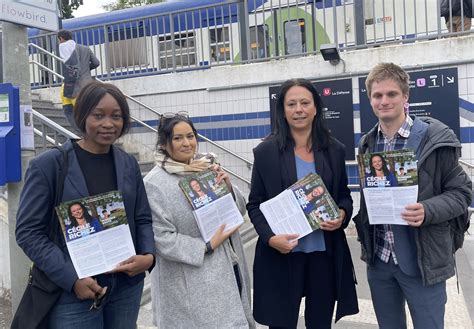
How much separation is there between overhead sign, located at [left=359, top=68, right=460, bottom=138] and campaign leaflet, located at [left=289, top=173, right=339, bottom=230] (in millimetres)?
4913

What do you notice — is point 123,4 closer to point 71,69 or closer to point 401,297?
point 71,69

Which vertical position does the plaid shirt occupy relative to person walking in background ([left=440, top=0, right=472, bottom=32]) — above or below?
below

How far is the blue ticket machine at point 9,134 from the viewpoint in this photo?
3.22m

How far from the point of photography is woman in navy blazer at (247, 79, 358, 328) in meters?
2.75

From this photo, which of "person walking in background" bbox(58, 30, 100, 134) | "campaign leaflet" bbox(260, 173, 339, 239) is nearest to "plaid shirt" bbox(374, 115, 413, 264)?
"campaign leaflet" bbox(260, 173, 339, 239)

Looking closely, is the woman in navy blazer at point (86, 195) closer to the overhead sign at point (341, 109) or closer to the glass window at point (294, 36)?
the overhead sign at point (341, 109)

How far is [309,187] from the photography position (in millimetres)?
2666

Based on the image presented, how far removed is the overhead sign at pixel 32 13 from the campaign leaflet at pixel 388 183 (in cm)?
240

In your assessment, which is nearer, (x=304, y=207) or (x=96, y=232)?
(x=96, y=232)

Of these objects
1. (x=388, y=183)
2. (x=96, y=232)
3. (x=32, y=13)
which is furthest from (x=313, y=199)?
(x=32, y=13)

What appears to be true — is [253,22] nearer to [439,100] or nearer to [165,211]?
[439,100]

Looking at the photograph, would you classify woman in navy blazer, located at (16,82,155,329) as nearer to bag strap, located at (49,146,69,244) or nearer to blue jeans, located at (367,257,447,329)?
bag strap, located at (49,146,69,244)

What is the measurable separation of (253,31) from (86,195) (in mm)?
7001

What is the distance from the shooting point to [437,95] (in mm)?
7078
